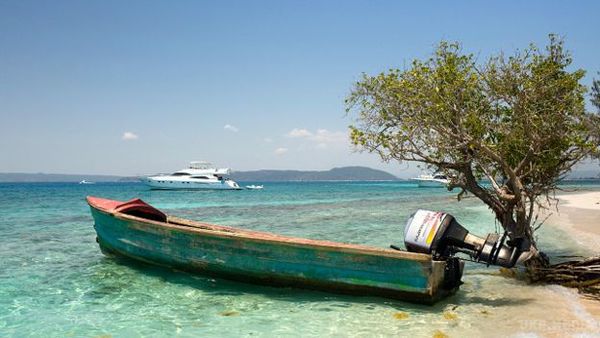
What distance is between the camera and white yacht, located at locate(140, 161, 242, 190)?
61125 mm

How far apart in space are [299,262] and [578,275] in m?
5.21

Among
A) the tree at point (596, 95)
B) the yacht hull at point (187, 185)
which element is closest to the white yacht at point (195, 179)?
the yacht hull at point (187, 185)

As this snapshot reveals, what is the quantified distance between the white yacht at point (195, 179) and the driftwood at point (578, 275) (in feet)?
181

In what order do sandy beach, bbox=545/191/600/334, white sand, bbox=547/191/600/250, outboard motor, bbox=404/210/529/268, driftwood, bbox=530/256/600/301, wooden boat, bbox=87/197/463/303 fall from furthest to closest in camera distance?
1. white sand, bbox=547/191/600/250
2. driftwood, bbox=530/256/600/301
3. outboard motor, bbox=404/210/529/268
4. wooden boat, bbox=87/197/463/303
5. sandy beach, bbox=545/191/600/334

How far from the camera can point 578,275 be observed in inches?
327

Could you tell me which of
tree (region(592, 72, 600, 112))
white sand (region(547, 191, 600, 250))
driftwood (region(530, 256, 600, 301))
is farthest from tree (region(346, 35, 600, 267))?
tree (region(592, 72, 600, 112))

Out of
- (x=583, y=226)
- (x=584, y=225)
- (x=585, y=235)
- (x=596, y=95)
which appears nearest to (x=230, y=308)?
(x=585, y=235)

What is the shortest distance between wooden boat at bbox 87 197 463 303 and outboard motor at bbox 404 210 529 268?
29cm

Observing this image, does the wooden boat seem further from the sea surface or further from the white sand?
the white sand

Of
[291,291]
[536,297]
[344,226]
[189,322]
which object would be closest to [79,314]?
[189,322]

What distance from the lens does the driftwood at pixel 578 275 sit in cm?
793

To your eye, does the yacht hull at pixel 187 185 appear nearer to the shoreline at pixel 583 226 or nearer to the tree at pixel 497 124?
the shoreline at pixel 583 226

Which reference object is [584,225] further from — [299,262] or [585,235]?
[299,262]

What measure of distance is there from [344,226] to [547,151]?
13361 mm
